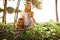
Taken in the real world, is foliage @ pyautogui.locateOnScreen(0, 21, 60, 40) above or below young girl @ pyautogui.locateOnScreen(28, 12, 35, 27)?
below

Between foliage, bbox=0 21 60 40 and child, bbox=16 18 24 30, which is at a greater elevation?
child, bbox=16 18 24 30

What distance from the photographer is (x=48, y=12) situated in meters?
1.75

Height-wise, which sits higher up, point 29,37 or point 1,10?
point 1,10

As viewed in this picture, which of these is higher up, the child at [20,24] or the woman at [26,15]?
the woman at [26,15]

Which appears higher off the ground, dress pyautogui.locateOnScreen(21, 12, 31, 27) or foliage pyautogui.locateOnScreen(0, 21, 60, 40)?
dress pyautogui.locateOnScreen(21, 12, 31, 27)

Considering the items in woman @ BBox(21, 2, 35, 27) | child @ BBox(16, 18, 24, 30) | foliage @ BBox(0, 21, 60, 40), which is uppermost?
woman @ BBox(21, 2, 35, 27)

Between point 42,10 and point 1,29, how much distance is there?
52cm

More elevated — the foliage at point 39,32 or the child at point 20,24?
the child at point 20,24

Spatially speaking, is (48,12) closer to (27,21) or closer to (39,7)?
(39,7)

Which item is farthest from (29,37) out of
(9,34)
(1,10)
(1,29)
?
(1,10)

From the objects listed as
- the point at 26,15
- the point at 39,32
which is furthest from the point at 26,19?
the point at 39,32

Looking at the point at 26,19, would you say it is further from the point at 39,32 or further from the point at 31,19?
the point at 39,32

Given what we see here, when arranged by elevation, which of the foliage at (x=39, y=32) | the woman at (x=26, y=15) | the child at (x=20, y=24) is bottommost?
the foliage at (x=39, y=32)

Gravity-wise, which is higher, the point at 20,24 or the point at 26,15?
the point at 26,15
